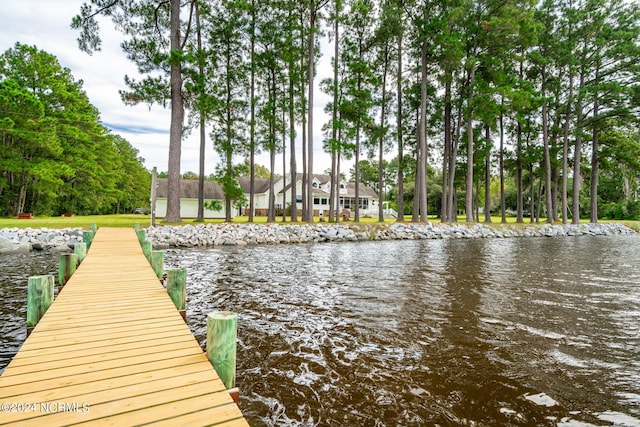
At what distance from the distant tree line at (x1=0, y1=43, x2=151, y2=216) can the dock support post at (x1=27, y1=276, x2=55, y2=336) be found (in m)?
26.7

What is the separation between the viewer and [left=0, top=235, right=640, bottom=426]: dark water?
3.07 metres

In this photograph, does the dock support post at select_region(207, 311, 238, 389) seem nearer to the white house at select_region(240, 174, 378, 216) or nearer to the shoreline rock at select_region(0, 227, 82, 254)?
the shoreline rock at select_region(0, 227, 82, 254)

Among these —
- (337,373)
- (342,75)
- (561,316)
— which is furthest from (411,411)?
(342,75)

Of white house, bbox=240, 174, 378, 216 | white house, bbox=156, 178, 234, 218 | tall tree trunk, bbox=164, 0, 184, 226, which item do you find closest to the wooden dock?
tall tree trunk, bbox=164, 0, 184, 226

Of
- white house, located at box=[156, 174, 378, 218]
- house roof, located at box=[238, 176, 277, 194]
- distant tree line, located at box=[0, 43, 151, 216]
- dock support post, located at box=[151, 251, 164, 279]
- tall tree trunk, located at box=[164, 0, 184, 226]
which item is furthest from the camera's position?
house roof, located at box=[238, 176, 277, 194]

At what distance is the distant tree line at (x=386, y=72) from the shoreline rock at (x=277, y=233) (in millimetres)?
2477

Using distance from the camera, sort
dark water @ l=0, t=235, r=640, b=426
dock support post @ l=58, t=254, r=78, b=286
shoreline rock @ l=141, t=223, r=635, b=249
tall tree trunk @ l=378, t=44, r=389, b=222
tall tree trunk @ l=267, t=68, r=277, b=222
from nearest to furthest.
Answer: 1. dark water @ l=0, t=235, r=640, b=426
2. dock support post @ l=58, t=254, r=78, b=286
3. shoreline rock @ l=141, t=223, r=635, b=249
4. tall tree trunk @ l=267, t=68, r=277, b=222
5. tall tree trunk @ l=378, t=44, r=389, b=222

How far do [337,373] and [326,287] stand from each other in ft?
13.0

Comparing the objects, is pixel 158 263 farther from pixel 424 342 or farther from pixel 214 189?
pixel 214 189

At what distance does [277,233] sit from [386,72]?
18.6 meters

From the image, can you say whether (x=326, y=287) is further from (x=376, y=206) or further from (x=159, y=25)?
(x=376, y=206)

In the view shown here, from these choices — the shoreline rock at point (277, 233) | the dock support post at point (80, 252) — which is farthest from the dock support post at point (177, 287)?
the shoreline rock at point (277, 233)

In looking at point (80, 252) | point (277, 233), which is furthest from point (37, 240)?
point (277, 233)

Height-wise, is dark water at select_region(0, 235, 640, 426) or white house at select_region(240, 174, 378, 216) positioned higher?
white house at select_region(240, 174, 378, 216)
